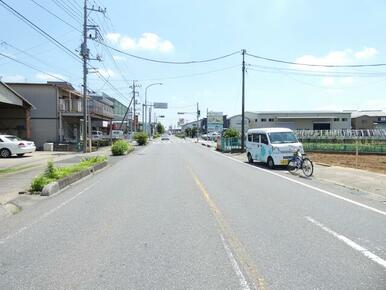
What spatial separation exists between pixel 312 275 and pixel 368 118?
348ft

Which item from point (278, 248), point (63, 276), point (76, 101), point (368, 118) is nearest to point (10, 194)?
point (63, 276)

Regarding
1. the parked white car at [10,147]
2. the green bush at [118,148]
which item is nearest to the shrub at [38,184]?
the parked white car at [10,147]

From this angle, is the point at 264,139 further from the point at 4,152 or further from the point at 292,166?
the point at 4,152

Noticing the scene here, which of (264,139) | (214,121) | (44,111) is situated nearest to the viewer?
(264,139)

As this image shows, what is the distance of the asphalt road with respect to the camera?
5.13 m

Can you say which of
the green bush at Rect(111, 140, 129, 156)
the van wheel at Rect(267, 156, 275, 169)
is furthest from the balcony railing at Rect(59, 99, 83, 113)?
the van wheel at Rect(267, 156, 275, 169)

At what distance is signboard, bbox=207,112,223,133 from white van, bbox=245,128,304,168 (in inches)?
5120

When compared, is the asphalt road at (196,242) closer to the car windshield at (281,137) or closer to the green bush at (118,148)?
the car windshield at (281,137)

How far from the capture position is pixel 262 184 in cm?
1510

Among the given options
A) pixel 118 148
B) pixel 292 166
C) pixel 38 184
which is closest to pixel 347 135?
pixel 118 148

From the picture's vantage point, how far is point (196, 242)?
688 centimetres

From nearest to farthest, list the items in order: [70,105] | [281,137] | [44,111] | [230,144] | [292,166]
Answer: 1. [292,166]
2. [281,137]
3. [44,111]
4. [230,144]
5. [70,105]

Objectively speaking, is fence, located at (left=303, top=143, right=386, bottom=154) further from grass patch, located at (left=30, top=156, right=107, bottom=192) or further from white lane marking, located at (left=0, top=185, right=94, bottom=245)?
white lane marking, located at (left=0, top=185, right=94, bottom=245)

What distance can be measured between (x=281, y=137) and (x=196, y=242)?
54.5ft
